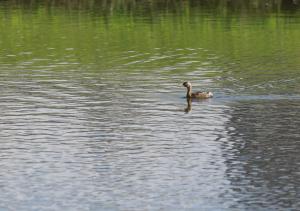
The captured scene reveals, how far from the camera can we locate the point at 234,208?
810 inches

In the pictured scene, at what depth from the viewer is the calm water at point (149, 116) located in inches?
864

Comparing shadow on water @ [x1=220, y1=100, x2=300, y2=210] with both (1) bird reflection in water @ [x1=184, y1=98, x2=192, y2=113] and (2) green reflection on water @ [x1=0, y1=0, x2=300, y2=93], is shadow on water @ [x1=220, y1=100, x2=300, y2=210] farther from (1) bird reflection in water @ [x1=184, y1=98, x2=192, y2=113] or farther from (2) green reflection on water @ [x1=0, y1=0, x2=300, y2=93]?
(2) green reflection on water @ [x1=0, y1=0, x2=300, y2=93]

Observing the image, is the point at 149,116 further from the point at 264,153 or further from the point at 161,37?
the point at 161,37

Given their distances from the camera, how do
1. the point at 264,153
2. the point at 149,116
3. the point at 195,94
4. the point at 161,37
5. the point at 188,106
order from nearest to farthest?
the point at 264,153 < the point at 149,116 < the point at 188,106 < the point at 195,94 < the point at 161,37

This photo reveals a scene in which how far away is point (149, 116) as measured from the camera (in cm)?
2934

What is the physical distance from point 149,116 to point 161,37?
716 inches

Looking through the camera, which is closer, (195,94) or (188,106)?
(188,106)

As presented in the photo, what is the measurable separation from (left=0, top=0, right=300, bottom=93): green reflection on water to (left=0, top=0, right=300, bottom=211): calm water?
9 cm

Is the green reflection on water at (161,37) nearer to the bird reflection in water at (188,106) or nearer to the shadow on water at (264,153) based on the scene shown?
the bird reflection in water at (188,106)

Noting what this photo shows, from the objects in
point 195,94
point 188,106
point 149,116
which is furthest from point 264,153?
point 195,94

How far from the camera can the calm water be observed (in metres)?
22.0

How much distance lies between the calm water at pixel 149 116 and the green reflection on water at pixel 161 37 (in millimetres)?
95

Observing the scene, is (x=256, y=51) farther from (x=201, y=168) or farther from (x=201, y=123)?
(x=201, y=168)

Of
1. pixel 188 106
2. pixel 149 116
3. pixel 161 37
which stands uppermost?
pixel 149 116
